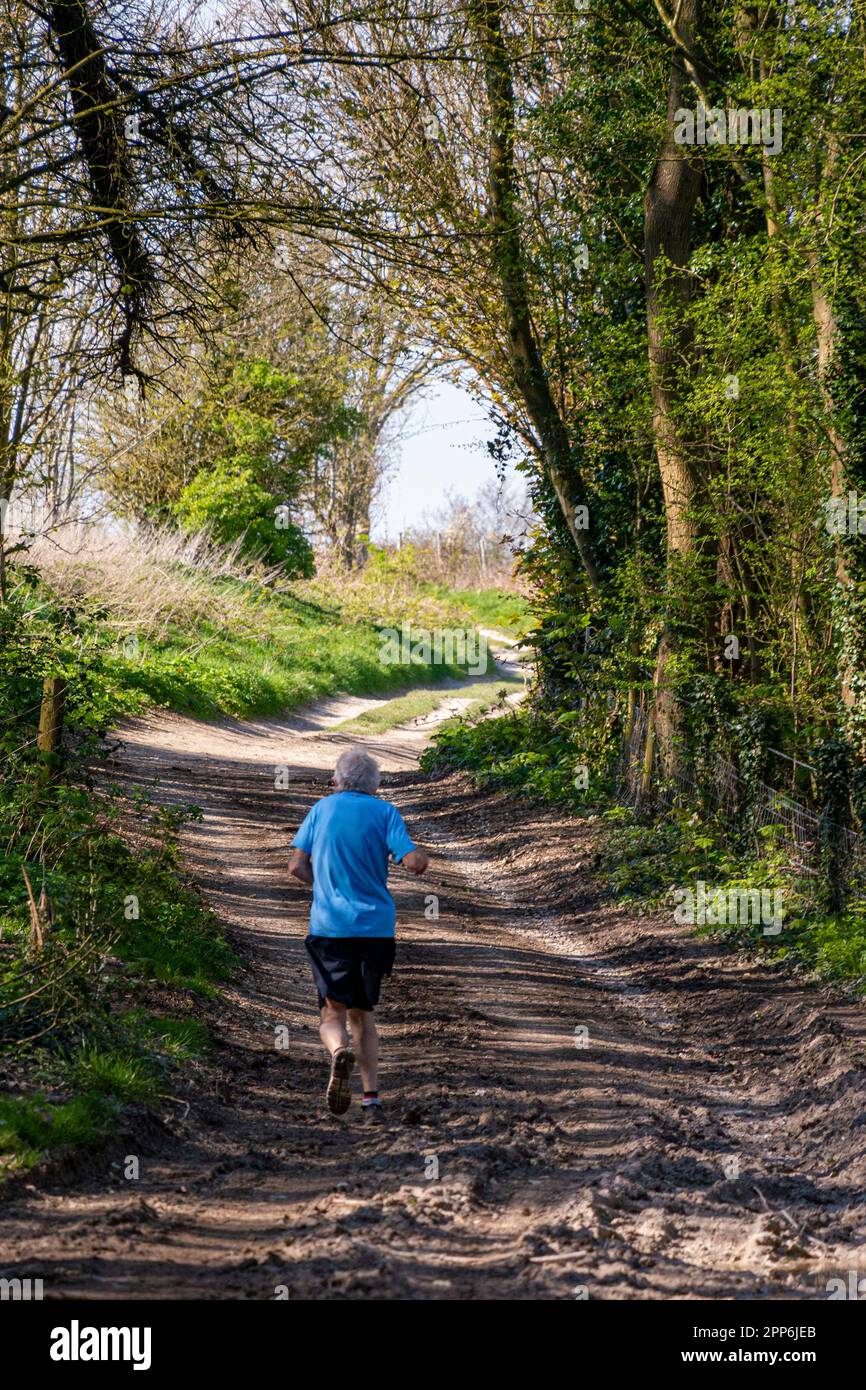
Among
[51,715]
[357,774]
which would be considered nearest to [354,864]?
[357,774]

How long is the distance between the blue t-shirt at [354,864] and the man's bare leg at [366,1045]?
1.46 feet

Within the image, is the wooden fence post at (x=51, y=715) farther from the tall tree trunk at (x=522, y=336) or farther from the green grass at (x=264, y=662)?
the green grass at (x=264, y=662)

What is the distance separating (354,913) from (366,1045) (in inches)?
28.0

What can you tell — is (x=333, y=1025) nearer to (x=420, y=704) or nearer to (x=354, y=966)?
(x=354, y=966)

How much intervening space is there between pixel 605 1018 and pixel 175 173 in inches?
259

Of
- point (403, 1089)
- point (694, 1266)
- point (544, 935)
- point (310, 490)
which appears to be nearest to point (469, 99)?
point (544, 935)

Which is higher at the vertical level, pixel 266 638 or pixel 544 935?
pixel 266 638

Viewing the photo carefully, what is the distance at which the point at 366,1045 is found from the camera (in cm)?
649

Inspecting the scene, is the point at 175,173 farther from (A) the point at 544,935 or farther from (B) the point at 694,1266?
(B) the point at 694,1266

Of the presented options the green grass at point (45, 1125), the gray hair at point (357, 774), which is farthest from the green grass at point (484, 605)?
the green grass at point (45, 1125)

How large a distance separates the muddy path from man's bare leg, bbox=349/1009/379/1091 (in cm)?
24

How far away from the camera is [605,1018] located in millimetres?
8758

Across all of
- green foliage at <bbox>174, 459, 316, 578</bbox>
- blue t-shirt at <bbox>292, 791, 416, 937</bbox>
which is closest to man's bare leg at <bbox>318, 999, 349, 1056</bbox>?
blue t-shirt at <bbox>292, 791, 416, 937</bbox>
